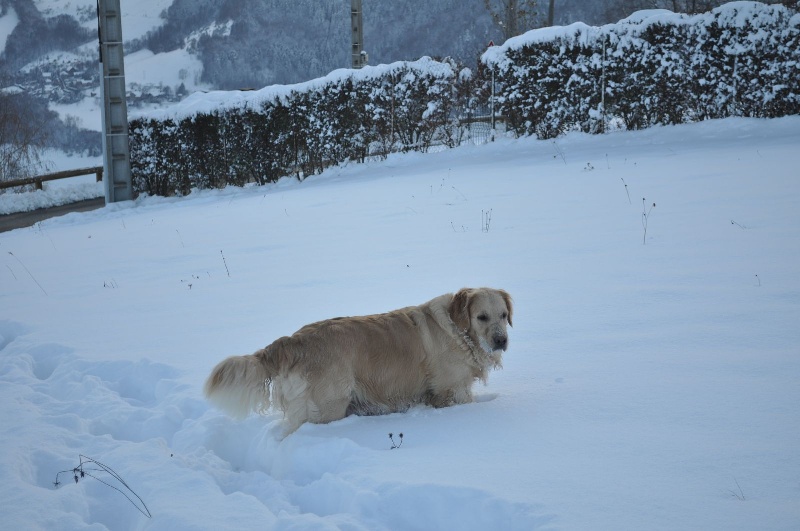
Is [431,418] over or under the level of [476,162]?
under

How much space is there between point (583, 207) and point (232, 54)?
1573 inches

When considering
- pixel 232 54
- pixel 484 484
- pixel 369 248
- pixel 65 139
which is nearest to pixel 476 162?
pixel 369 248

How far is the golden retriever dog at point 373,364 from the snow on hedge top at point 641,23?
10902 millimetres

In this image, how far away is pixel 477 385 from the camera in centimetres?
462

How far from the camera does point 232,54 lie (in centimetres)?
4400

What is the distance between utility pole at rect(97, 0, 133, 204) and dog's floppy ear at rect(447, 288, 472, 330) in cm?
1571

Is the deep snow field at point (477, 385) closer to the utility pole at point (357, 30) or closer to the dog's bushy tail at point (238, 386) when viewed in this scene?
the dog's bushy tail at point (238, 386)

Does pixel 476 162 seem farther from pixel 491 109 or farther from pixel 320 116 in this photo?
pixel 320 116

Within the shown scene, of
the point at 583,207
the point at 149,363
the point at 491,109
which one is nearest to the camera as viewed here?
the point at 149,363

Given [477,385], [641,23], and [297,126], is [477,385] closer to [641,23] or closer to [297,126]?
[641,23]

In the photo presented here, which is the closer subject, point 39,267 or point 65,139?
point 39,267

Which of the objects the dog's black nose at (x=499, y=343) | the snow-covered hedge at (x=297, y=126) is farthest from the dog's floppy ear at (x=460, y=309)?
the snow-covered hedge at (x=297, y=126)

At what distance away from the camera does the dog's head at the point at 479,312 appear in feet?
14.0

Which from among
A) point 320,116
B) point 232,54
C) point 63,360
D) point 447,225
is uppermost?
point 232,54
